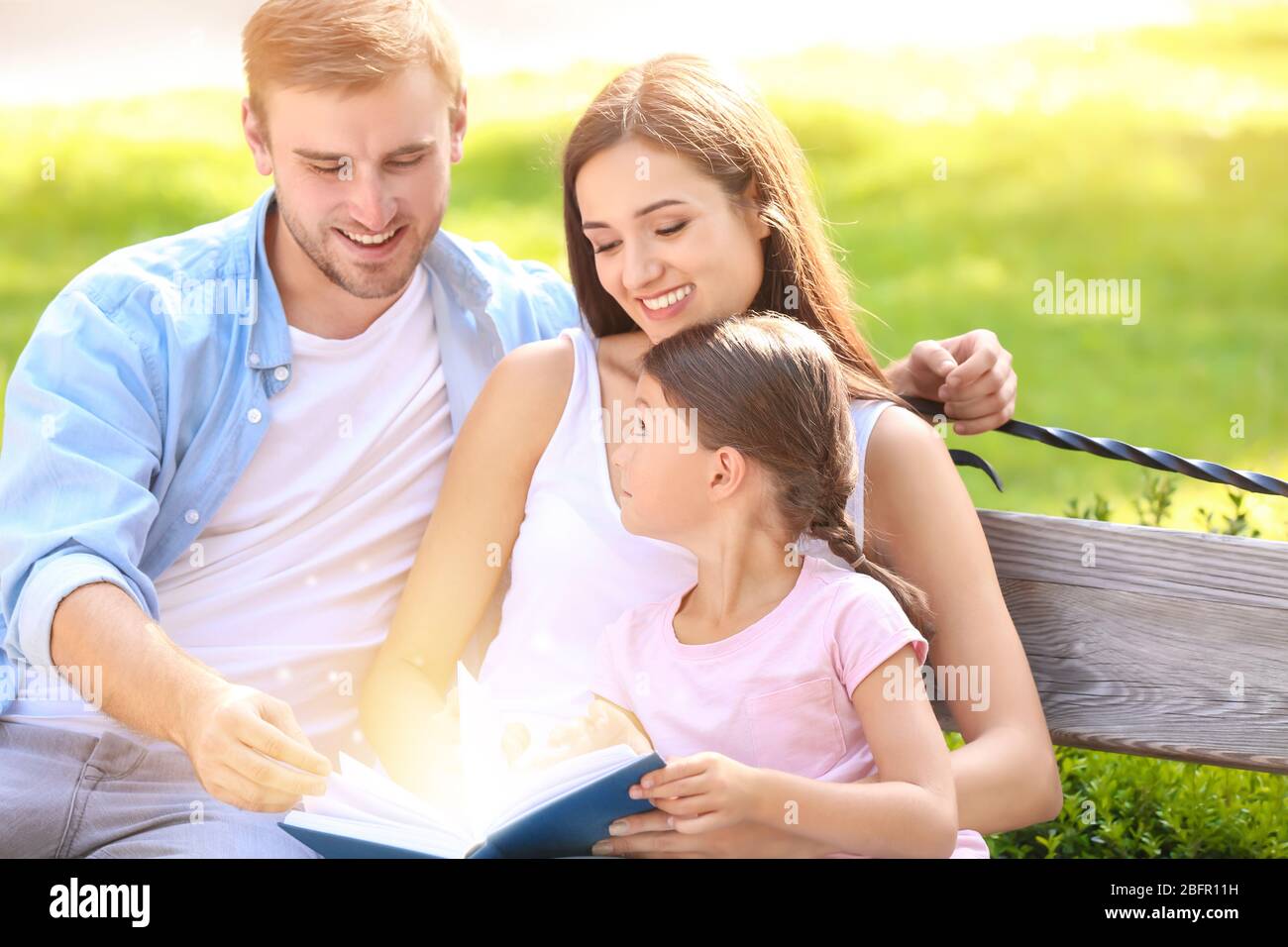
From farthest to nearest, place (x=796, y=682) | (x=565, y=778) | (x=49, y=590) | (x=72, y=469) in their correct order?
(x=72, y=469) < (x=49, y=590) < (x=796, y=682) < (x=565, y=778)

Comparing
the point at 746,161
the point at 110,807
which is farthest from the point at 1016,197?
the point at 110,807

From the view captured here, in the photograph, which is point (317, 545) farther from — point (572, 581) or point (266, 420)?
point (572, 581)

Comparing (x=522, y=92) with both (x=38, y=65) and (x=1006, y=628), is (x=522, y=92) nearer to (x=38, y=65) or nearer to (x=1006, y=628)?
(x=38, y=65)

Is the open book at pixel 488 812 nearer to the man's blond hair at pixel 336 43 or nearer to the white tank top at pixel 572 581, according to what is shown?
the white tank top at pixel 572 581

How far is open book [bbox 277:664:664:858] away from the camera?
5.39 ft

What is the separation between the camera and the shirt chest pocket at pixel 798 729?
6.29 feet

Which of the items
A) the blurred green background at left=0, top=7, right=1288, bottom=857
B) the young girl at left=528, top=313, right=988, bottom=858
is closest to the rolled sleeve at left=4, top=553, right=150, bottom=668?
the young girl at left=528, top=313, right=988, bottom=858

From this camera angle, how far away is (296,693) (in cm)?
242

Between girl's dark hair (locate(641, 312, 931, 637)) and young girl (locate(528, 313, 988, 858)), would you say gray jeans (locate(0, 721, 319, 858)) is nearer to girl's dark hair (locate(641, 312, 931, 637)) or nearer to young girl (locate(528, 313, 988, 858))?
young girl (locate(528, 313, 988, 858))

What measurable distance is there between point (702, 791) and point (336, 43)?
1.44m

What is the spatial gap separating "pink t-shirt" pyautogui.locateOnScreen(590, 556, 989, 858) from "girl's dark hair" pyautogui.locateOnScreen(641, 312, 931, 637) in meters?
0.07

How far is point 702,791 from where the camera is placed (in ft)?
5.45

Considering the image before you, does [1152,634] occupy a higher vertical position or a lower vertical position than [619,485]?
lower
